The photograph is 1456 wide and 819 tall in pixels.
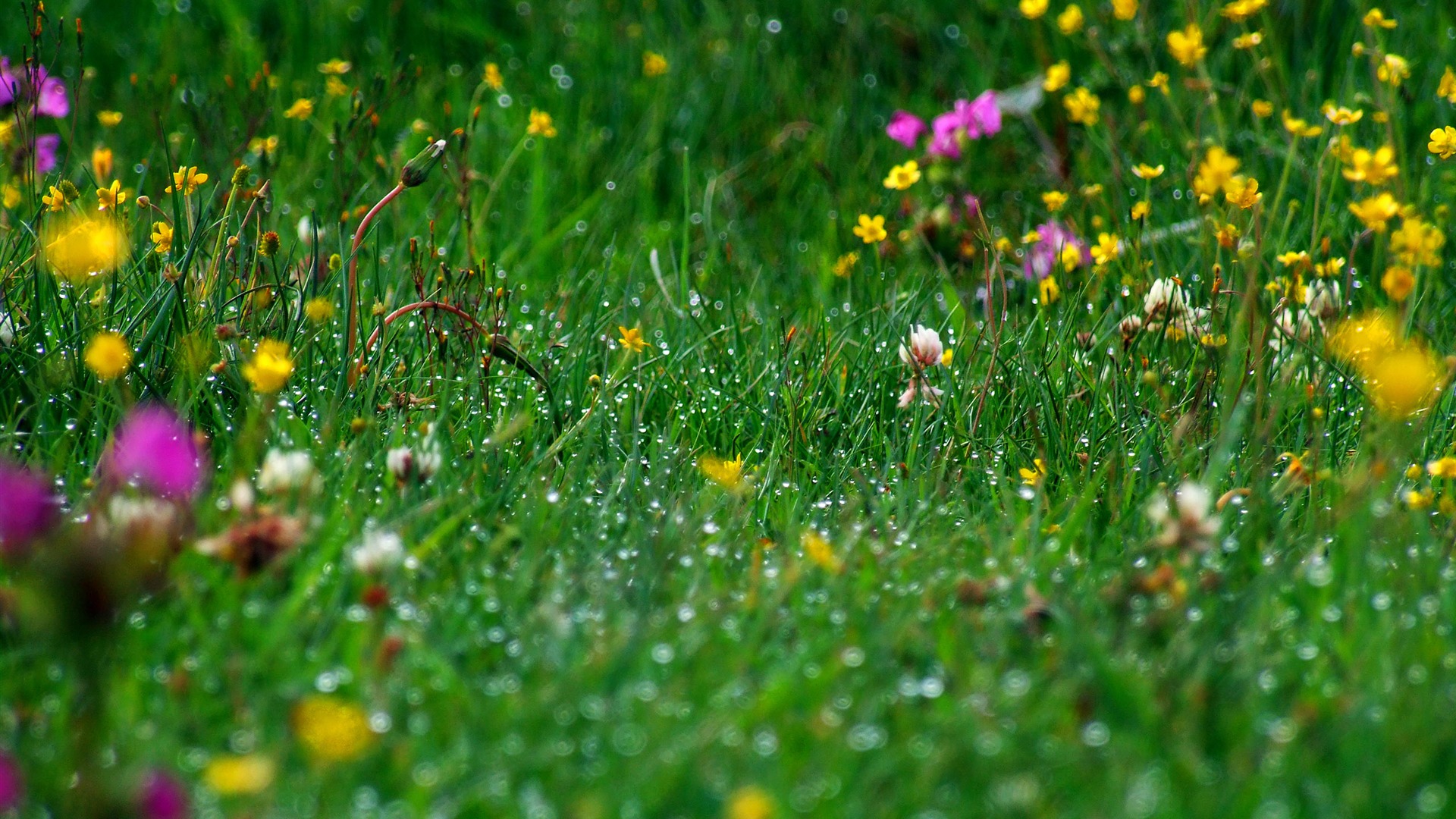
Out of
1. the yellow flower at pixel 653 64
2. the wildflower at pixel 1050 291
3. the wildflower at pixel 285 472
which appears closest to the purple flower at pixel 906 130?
the yellow flower at pixel 653 64

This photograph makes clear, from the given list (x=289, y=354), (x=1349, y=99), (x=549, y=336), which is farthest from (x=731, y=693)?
(x=1349, y=99)

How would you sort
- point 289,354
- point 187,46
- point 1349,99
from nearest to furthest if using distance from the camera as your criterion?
1. point 289,354
2. point 1349,99
3. point 187,46

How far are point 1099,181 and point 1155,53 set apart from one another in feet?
2.01

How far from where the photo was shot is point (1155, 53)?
3713 mm

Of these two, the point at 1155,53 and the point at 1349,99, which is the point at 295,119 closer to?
the point at 1155,53

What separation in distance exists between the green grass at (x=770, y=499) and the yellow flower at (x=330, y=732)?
0.03 m

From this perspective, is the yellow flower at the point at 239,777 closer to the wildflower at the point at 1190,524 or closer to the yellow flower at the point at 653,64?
the wildflower at the point at 1190,524

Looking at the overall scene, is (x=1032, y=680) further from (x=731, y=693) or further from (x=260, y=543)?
(x=260, y=543)

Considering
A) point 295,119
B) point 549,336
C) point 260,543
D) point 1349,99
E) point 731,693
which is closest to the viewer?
point 731,693

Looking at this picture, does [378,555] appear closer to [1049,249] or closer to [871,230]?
[871,230]

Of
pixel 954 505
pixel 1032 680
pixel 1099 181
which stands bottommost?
pixel 1099 181

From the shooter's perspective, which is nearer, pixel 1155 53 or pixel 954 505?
pixel 954 505

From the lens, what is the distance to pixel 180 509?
1475 millimetres

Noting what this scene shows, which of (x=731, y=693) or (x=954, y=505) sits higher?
(x=731, y=693)
